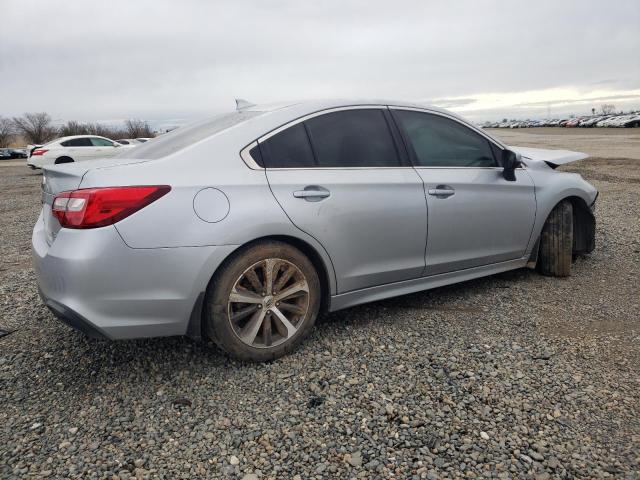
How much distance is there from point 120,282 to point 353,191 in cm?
149

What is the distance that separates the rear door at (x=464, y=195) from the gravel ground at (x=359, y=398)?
439 millimetres

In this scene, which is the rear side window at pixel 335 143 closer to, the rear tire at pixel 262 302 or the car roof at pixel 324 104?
the car roof at pixel 324 104

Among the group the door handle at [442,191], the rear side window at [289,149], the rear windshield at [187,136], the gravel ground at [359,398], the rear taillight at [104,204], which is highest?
the rear windshield at [187,136]

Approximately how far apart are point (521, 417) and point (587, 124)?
3143 inches

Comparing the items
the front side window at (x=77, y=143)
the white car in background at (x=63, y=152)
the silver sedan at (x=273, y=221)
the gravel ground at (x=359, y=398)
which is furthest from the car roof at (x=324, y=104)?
the front side window at (x=77, y=143)

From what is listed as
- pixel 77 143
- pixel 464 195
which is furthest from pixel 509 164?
pixel 77 143

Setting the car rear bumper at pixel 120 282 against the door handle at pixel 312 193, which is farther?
the door handle at pixel 312 193

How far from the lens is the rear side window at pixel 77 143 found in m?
19.5

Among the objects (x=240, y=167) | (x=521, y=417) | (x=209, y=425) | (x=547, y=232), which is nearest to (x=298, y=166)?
(x=240, y=167)

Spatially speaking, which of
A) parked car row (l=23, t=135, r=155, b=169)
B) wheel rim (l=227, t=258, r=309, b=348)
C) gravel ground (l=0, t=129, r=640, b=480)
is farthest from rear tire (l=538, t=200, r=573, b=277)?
parked car row (l=23, t=135, r=155, b=169)

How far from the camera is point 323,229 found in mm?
3115

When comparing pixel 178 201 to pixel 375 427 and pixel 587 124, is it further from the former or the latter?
pixel 587 124

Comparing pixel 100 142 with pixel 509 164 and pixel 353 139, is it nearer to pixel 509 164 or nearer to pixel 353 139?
pixel 353 139

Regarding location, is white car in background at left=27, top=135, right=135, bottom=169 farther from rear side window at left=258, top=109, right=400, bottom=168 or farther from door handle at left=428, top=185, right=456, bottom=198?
door handle at left=428, top=185, right=456, bottom=198
